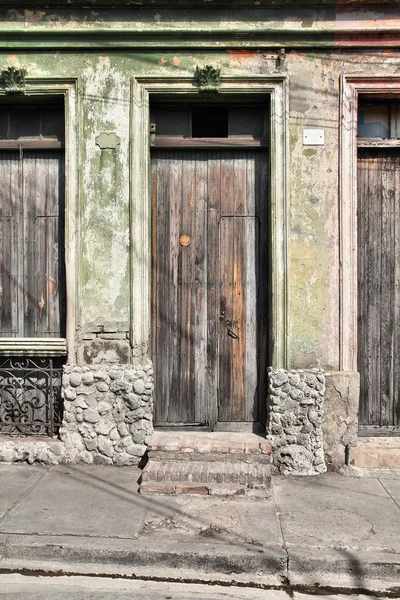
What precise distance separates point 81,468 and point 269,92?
4.32m

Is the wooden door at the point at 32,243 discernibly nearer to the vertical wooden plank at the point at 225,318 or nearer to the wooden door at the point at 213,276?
the wooden door at the point at 213,276

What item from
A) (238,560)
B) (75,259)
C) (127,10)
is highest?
(127,10)

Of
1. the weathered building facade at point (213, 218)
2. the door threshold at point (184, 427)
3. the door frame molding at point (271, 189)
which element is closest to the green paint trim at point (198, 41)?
the weathered building facade at point (213, 218)

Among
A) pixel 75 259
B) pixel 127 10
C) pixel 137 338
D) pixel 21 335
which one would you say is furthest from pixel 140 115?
pixel 21 335

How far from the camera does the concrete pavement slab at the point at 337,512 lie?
13.4 ft

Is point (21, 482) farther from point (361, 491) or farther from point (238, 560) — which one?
point (361, 491)

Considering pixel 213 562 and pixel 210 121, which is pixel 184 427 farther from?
pixel 210 121

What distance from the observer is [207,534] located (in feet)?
13.6

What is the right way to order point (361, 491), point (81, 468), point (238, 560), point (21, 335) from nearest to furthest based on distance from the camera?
point (238, 560), point (361, 491), point (81, 468), point (21, 335)

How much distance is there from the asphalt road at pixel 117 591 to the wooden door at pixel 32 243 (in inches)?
110

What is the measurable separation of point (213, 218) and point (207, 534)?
321 cm

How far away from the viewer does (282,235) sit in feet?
18.4

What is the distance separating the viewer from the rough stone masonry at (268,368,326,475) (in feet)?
18.0

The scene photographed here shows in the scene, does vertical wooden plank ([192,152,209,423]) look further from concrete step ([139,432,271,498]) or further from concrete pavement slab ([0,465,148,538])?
concrete pavement slab ([0,465,148,538])
